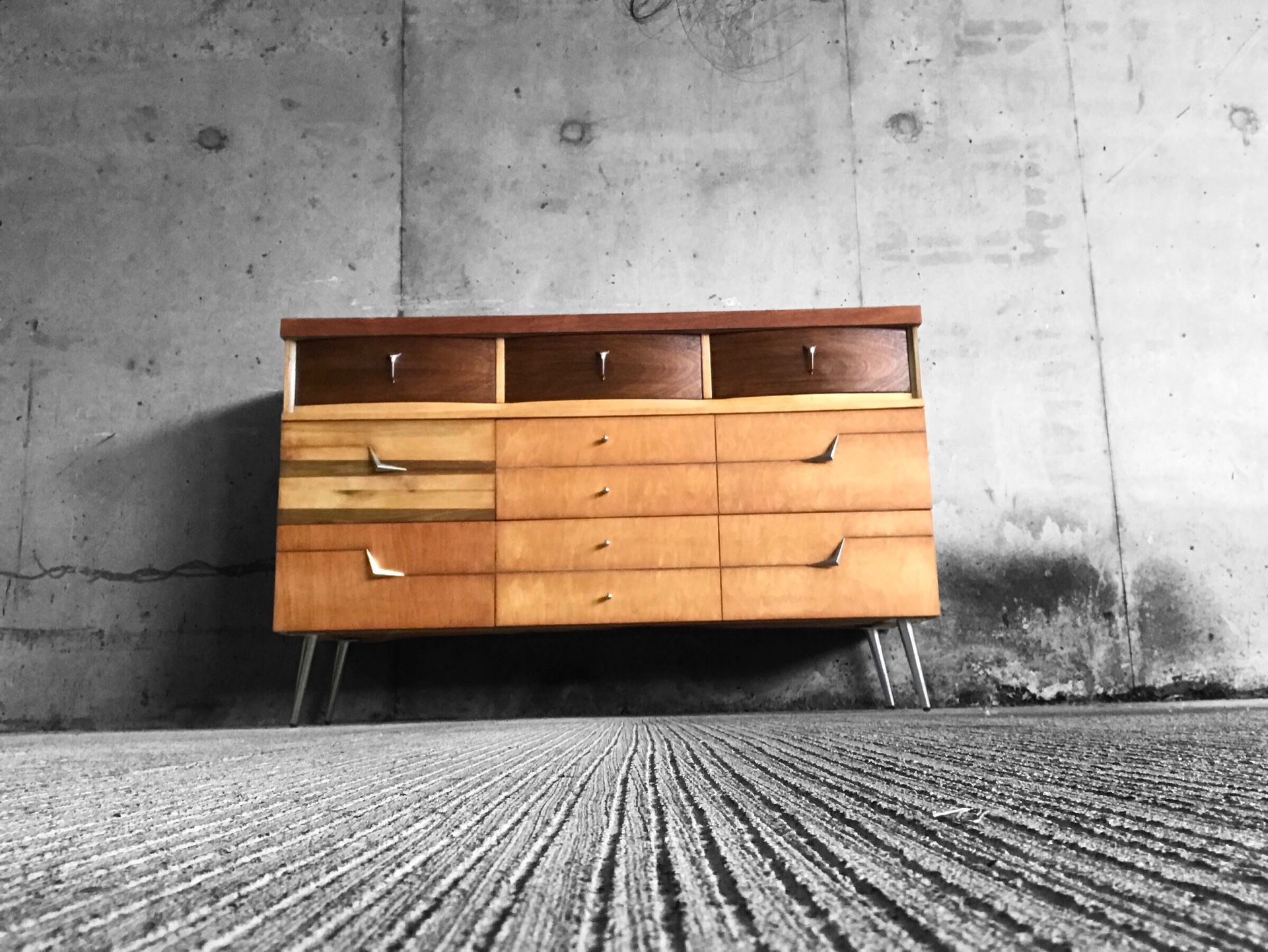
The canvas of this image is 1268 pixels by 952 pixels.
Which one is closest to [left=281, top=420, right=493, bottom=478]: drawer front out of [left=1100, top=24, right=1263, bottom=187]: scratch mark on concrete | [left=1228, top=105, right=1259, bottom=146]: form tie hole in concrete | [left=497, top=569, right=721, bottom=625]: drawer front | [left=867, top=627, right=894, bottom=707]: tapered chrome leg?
[left=497, top=569, right=721, bottom=625]: drawer front

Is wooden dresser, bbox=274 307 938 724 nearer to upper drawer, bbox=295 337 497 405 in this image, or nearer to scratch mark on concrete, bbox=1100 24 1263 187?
upper drawer, bbox=295 337 497 405

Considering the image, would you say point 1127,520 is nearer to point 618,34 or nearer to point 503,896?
point 618,34

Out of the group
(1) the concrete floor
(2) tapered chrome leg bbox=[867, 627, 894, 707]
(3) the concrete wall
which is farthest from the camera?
(3) the concrete wall

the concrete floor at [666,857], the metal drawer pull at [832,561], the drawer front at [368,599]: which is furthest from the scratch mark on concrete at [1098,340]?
the concrete floor at [666,857]

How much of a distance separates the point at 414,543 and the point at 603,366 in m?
0.53

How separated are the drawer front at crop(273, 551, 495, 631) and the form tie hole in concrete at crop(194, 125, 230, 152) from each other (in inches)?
53.5

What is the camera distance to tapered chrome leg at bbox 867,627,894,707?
7.02 ft

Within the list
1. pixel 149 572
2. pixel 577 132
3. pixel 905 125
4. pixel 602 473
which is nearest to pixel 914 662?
pixel 602 473

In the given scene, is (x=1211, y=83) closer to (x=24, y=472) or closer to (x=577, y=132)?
(x=577, y=132)

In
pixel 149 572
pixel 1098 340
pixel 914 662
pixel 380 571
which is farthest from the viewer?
pixel 1098 340

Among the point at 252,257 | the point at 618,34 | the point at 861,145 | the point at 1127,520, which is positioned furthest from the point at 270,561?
the point at 1127,520

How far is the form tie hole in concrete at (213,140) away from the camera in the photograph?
2.61 m

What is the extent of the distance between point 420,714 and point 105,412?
45.6 inches

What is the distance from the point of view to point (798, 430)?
76.6 inches
